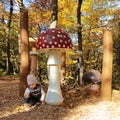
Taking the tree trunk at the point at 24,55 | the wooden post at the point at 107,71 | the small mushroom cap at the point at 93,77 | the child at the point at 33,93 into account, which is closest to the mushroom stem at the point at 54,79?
the child at the point at 33,93

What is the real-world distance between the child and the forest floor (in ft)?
0.61

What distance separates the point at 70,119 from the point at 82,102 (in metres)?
1.32

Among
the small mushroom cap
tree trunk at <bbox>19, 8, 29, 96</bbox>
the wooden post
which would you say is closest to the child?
tree trunk at <bbox>19, 8, 29, 96</bbox>

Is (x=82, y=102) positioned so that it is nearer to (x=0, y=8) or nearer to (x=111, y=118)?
(x=111, y=118)

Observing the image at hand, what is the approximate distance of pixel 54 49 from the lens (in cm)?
586

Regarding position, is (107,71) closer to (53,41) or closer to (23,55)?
(53,41)

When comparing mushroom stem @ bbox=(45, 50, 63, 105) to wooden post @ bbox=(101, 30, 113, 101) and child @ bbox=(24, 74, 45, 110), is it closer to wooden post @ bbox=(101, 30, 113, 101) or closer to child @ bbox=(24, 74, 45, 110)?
child @ bbox=(24, 74, 45, 110)

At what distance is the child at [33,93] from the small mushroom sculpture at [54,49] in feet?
0.56

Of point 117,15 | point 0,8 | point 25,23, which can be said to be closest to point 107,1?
point 117,15

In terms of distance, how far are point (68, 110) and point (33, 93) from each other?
893 mm

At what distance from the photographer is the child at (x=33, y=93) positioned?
5688mm

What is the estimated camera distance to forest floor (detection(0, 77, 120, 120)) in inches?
195

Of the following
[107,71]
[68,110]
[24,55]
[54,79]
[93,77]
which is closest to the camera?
[68,110]

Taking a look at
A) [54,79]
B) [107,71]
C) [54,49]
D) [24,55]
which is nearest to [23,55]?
[24,55]
